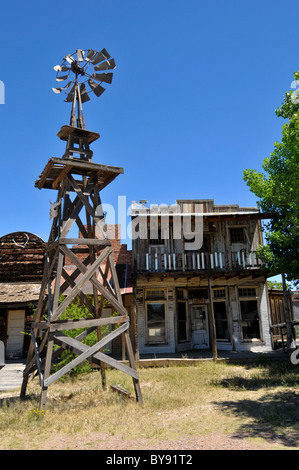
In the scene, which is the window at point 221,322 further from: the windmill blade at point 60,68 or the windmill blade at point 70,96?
the windmill blade at point 60,68

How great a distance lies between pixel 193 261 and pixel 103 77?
8364mm

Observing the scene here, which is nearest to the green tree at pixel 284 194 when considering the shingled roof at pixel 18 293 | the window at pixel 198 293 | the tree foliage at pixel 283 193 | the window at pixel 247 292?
the tree foliage at pixel 283 193

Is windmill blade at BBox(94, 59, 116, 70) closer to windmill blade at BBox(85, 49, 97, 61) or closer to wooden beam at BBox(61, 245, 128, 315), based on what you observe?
windmill blade at BBox(85, 49, 97, 61)

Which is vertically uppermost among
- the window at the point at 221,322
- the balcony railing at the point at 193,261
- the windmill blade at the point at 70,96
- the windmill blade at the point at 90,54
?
the windmill blade at the point at 90,54

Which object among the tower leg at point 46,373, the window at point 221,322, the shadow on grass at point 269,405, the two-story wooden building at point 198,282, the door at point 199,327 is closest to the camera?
the shadow on grass at point 269,405

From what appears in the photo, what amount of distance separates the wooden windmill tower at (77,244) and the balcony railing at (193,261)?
5453 millimetres

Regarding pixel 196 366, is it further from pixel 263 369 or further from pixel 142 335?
pixel 142 335

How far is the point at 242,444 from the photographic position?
494 centimetres

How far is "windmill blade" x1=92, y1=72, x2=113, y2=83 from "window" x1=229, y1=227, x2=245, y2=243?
9888 mm

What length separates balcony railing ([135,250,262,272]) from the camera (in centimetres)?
1467

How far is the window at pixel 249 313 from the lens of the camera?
1552cm

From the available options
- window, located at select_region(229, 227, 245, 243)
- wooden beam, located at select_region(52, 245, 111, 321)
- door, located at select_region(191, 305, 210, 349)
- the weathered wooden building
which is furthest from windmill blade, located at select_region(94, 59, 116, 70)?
door, located at select_region(191, 305, 210, 349)

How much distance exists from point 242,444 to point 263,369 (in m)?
7.07

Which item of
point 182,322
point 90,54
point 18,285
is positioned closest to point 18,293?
point 18,285
